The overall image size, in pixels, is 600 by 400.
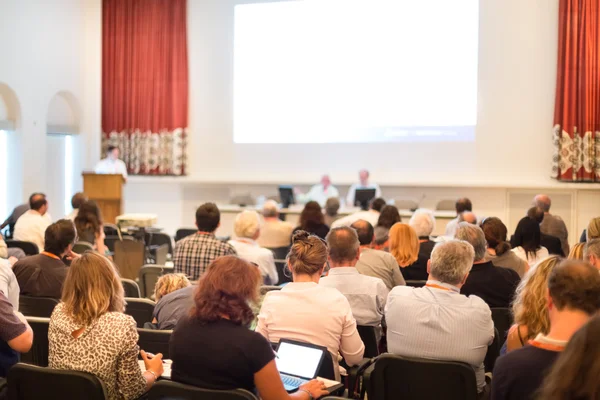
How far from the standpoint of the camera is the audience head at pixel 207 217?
5.20 m

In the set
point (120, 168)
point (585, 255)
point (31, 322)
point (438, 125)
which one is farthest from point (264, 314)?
point (120, 168)

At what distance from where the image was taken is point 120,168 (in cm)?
1142

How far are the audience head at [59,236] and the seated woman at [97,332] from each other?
1.55m

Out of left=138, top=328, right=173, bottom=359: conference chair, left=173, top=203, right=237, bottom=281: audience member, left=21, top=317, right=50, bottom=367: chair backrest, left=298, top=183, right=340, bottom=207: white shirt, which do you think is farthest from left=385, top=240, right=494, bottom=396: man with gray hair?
left=298, top=183, right=340, bottom=207: white shirt

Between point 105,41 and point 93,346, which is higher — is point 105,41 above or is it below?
above

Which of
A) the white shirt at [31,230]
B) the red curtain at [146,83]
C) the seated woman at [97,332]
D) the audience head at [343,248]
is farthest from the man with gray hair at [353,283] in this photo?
the red curtain at [146,83]

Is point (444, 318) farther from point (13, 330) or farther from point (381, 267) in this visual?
point (13, 330)

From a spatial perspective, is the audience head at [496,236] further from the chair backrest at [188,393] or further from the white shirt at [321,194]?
the white shirt at [321,194]

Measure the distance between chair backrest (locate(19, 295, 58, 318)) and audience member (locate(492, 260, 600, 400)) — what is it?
2915 mm

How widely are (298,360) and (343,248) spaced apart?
3.07 ft

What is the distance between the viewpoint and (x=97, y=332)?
107 inches

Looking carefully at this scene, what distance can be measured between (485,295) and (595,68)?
22.9ft

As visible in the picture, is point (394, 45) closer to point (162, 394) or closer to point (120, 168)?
point (120, 168)

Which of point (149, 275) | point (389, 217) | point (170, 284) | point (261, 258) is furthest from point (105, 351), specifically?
point (389, 217)
